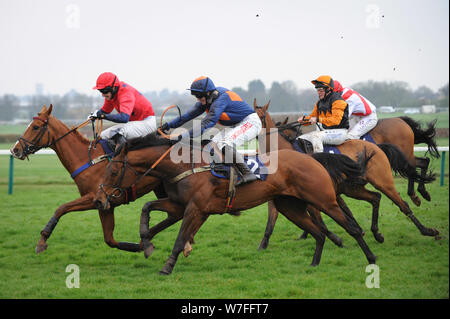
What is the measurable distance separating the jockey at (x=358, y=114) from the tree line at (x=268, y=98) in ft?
8.12

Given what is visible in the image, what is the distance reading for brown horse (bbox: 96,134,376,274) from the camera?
484 centimetres

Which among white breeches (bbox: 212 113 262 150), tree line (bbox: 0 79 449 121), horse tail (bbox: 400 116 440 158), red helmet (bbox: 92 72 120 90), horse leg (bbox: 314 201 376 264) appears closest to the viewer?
horse leg (bbox: 314 201 376 264)

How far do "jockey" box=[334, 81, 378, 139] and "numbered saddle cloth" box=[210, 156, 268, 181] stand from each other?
225 centimetres

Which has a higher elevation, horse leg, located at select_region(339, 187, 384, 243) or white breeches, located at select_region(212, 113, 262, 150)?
white breeches, located at select_region(212, 113, 262, 150)

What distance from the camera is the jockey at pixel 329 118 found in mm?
6007

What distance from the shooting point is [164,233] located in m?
7.10

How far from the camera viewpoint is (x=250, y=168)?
4.97 m

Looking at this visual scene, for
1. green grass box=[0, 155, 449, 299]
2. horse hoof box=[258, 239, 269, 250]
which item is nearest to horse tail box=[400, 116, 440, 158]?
green grass box=[0, 155, 449, 299]

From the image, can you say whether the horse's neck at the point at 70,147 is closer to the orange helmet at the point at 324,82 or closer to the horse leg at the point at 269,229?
→ the horse leg at the point at 269,229

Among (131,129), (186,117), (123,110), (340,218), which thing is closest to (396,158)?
(340,218)

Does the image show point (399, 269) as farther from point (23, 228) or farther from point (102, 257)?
point (23, 228)

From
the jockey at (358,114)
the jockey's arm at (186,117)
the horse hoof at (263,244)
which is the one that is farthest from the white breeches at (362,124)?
the jockey's arm at (186,117)

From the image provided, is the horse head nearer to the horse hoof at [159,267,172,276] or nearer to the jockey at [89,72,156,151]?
the jockey at [89,72,156,151]
